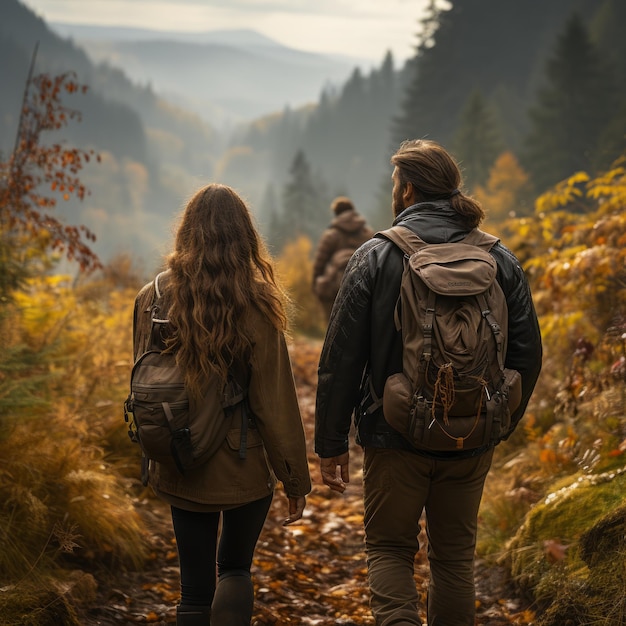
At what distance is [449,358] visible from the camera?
268 cm

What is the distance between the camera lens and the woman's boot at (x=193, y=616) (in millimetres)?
2840

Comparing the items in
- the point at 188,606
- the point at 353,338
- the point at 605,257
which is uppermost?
the point at 605,257

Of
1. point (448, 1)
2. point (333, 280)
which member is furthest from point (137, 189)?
point (333, 280)

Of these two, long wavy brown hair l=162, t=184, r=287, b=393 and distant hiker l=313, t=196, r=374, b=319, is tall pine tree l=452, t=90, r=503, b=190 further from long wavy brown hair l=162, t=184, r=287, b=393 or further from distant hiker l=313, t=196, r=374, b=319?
long wavy brown hair l=162, t=184, r=287, b=393

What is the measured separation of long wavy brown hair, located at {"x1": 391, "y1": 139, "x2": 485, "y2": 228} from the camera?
305cm

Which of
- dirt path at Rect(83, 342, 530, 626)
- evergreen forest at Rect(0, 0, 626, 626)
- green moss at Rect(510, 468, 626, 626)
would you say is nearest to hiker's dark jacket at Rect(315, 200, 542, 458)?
evergreen forest at Rect(0, 0, 626, 626)

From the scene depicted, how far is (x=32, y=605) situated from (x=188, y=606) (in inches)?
30.8

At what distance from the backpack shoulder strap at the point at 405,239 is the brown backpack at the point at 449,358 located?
6 centimetres

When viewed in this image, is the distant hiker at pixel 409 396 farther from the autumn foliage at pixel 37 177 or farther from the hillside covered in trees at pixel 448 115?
the autumn foliage at pixel 37 177

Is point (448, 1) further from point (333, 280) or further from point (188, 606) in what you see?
point (188, 606)

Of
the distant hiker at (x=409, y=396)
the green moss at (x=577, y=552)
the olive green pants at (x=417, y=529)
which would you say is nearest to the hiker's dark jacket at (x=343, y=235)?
the green moss at (x=577, y=552)

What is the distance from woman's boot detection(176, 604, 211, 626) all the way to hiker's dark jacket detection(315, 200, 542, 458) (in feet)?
2.51

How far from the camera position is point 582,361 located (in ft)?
17.6

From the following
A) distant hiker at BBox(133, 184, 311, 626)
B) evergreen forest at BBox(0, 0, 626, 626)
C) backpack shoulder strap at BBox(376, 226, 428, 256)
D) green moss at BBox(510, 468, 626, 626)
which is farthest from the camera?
evergreen forest at BBox(0, 0, 626, 626)
